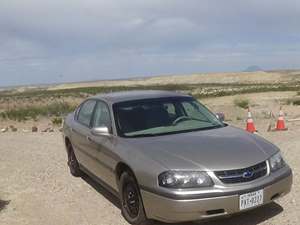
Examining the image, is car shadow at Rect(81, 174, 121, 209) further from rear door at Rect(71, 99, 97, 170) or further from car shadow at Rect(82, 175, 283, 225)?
car shadow at Rect(82, 175, 283, 225)

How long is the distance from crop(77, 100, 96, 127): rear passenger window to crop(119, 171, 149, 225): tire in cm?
180

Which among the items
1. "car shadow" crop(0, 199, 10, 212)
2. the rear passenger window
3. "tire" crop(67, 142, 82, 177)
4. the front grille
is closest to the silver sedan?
the front grille

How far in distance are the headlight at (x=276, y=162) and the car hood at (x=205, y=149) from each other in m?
0.05

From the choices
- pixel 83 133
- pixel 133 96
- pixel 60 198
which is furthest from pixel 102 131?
pixel 60 198

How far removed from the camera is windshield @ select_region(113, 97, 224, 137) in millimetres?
5965

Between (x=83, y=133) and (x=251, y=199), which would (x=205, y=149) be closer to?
(x=251, y=199)

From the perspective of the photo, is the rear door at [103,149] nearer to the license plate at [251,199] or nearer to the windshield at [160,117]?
the windshield at [160,117]

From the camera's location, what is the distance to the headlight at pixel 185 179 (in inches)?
185

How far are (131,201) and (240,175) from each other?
141 cm

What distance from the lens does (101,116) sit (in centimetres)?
671

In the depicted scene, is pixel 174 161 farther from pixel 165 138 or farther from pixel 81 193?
pixel 81 193

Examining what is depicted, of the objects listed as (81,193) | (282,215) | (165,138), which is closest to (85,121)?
(81,193)

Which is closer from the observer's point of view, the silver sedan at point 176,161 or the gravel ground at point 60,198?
the silver sedan at point 176,161

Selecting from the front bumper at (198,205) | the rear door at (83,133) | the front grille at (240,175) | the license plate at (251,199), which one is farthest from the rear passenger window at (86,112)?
the license plate at (251,199)
